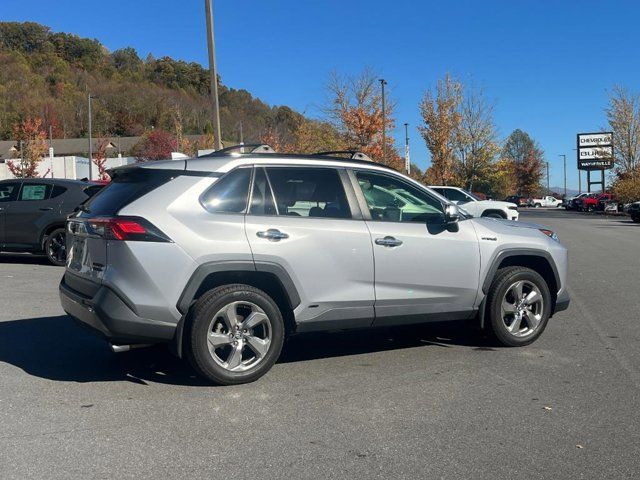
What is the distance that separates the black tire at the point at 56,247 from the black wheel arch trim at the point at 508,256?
900cm

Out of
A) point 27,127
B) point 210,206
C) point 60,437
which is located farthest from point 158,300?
point 27,127

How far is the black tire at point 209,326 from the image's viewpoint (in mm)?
4746

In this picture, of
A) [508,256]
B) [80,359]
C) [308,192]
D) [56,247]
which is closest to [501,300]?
[508,256]

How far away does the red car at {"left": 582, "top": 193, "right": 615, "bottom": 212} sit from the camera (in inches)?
1943

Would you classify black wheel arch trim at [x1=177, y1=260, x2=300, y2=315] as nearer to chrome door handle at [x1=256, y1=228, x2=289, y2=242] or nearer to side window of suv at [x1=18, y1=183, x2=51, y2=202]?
chrome door handle at [x1=256, y1=228, x2=289, y2=242]

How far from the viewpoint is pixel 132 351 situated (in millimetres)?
6078

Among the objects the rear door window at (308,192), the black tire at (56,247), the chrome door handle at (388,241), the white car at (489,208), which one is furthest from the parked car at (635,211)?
the rear door window at (308,192)

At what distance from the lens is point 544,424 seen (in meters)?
4.21

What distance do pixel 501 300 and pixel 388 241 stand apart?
1406mm

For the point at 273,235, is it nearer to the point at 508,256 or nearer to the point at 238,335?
the point at 238,335

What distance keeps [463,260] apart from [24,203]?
9638 mm

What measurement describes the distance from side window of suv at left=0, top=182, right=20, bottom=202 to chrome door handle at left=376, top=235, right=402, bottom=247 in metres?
9.55

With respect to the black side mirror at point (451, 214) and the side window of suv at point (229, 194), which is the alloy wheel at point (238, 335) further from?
the black side mirror at point (451, 214)

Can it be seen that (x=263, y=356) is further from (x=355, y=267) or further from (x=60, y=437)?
(x=60, y=437)
